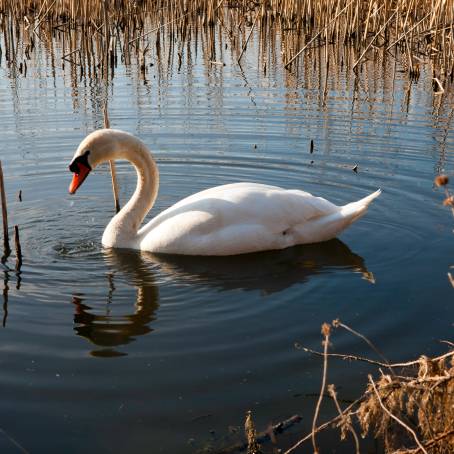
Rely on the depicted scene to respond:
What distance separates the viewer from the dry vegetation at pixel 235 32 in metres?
15.3

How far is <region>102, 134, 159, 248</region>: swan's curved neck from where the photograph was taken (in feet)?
23.1

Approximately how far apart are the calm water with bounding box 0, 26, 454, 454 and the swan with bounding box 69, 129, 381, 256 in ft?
0.49

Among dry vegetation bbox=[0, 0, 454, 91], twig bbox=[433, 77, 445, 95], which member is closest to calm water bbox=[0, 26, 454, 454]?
twig bbox=[433, 77, 445, 95]

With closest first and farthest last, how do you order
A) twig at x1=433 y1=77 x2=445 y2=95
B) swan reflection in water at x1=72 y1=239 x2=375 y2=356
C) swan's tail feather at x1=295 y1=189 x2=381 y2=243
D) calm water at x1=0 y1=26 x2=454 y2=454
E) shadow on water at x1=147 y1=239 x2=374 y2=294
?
calm water at x1=0 y1=26 x2=454 y2=454 → swan reflection in water at x1=72 y1=239 x2=375 y2=356 → shadow on water at x1=147 y1=239 x2=374 y2=294 → swan's tail feather at x1=295 y1=189 x2=381 y2=243 → twig at x1=433 y1=77 x2=445 y2=95

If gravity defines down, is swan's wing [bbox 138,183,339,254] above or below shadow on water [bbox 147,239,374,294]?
above

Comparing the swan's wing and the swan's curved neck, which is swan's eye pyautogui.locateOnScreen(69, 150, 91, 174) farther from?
the swan's wing

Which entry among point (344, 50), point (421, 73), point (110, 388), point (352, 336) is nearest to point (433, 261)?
point (352, 336)

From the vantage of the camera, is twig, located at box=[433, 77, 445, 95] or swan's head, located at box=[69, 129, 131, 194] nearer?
swan's head, located at box=[69, 129, 131, 194]

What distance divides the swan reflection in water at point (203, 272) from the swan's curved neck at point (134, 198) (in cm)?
14

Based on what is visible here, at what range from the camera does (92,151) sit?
6945 mm

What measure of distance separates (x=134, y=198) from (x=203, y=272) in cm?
126

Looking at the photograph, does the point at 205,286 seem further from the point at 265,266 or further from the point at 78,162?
the point at 78,162

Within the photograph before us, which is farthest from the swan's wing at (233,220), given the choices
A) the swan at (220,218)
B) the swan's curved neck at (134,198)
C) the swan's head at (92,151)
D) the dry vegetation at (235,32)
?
the dry vegetation at (235,32)

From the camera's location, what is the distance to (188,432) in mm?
3971
